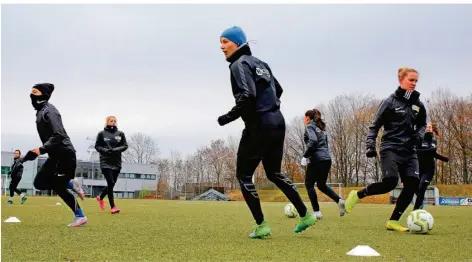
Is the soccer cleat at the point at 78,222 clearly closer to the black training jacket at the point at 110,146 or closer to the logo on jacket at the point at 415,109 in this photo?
the black training jacket at the point at 110,146

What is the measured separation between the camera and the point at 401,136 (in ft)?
22.5

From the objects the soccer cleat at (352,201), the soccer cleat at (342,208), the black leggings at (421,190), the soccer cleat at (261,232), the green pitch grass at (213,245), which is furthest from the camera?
the black leggings at (421,190)

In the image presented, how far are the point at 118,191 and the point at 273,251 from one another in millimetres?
84779

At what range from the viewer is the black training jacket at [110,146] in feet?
37.1

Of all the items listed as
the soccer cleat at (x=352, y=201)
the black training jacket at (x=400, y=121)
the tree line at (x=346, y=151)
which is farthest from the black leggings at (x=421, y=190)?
the tree line at (x=346, y=151)

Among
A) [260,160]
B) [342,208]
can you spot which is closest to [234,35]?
[260,160]

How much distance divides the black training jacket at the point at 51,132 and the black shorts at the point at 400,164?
4.48 meters

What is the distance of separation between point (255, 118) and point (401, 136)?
8.25 feet

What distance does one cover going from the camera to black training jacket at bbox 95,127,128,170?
11312mm

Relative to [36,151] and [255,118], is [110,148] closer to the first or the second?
[36,151]

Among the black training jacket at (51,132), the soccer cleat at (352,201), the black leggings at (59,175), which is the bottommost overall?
the soccer cleat at (352,201)

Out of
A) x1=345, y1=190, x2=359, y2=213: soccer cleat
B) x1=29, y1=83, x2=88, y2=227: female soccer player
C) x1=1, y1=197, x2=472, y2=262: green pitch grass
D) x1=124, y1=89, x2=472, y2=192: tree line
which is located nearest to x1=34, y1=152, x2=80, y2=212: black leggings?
x1=29, y1=83, x2=88, y2=227: female soccer player

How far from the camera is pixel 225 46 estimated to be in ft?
18.9

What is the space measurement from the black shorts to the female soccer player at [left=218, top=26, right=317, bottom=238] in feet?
5.89
